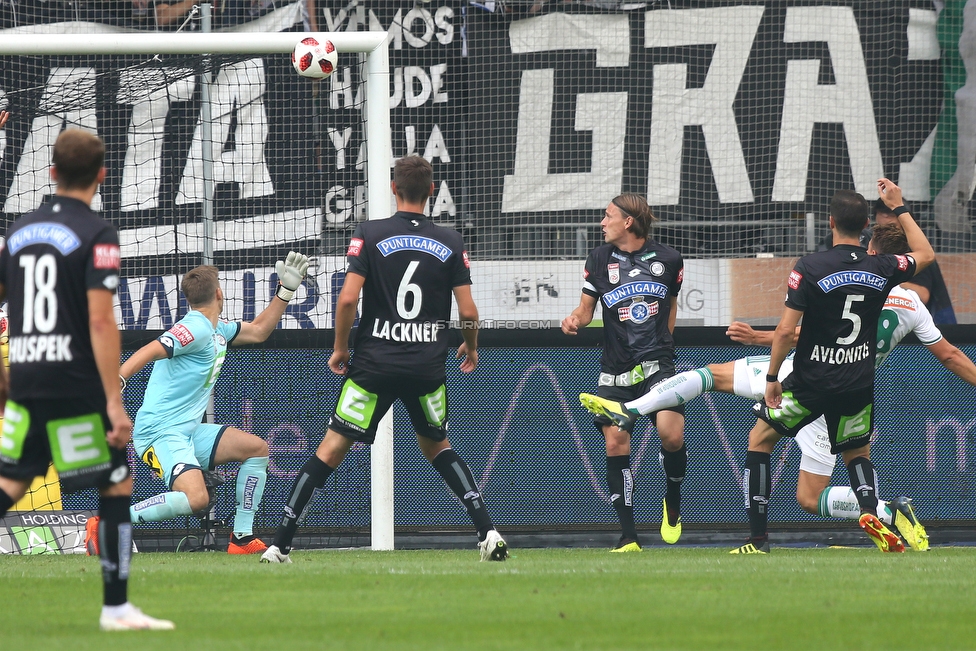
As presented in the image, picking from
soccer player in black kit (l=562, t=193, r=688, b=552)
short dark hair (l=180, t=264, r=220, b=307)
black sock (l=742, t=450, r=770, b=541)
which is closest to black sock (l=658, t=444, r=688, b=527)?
soccer player in black kit (l=562, t=193, r=688, b=552)

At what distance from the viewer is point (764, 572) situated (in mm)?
6266

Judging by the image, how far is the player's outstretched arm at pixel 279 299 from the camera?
8.66 meters

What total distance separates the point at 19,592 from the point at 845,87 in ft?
40.3

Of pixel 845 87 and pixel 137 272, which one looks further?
pixel 845 87

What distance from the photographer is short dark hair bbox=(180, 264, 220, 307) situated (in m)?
8.42

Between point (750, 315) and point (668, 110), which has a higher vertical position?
point (668, 110)

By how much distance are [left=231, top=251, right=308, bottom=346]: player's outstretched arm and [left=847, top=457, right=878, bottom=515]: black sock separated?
392 centimetres

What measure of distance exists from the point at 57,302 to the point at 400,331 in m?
2.77

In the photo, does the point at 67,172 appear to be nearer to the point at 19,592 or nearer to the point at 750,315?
the point at 19,592

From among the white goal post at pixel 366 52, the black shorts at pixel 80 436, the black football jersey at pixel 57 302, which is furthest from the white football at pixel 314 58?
the black shorts at pixel 80 436

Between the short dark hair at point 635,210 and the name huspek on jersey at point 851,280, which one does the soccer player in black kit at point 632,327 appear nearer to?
the short dark hair at point 635,210

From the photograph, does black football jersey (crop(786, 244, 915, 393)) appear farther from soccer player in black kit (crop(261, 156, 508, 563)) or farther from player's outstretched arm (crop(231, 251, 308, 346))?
player's outstretched arm (crop(231, 251, 308, 346))

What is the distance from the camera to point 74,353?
4367 millimetres

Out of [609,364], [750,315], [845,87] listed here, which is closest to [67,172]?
[609,364]
